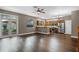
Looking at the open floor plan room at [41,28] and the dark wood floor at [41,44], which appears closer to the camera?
the open floor plan room at [41,28]

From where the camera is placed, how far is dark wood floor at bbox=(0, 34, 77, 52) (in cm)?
336

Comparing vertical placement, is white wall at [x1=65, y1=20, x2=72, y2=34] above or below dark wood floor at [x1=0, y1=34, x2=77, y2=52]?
above

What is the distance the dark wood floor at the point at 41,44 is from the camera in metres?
3.36

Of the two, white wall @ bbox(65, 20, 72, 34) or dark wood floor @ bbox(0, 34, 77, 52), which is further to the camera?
dark wood floor @ bbox(0, 34, 77, 52)

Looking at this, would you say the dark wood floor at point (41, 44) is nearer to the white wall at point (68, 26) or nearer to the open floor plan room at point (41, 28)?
the open floor plan room at point (41, 28)

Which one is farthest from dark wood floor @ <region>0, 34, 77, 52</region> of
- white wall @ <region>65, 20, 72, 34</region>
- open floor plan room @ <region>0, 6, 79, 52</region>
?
white wall @ <region>65, 20, 72, 34</region>

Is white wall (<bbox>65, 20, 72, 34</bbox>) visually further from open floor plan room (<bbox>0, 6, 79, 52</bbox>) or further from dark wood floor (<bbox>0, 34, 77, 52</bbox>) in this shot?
dark wood floor (<bbox>0, 34, 77, 52</bbox>)

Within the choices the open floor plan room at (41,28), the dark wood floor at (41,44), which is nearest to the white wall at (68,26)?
the open floor plan room at (41,28)

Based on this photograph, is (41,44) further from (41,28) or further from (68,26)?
(68,26)

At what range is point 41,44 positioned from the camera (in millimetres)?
3918

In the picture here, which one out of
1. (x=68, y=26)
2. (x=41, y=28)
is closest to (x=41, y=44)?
(x=41, y=28)
